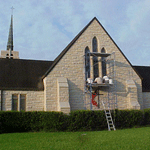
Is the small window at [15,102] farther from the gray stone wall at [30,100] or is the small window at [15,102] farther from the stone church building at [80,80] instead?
the gray stone wall at [30,100]

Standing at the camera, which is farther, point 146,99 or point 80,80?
point 146,99

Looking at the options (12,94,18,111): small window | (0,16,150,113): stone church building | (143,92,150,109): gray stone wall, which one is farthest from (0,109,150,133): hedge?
(143,92,150,109): gray stone wall

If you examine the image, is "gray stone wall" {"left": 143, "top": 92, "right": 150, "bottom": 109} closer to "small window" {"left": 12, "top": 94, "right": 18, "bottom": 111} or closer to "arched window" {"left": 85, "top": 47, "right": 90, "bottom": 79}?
"arched window" {"left": 85, "top": 47, "right": 90, "bottom": 79}

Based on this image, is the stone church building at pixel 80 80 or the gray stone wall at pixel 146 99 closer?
the stone church building at pixel 80 80

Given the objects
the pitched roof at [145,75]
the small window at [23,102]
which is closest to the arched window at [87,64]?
the pitched roof at [145,75]

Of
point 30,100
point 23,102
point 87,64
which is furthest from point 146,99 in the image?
point 23,102

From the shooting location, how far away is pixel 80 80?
20672 mm

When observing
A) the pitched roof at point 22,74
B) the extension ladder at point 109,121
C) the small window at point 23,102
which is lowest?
the extension ladder at point 109,121

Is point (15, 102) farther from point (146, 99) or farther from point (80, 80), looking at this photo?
point (146, 99)

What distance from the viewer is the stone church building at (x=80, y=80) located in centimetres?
1991

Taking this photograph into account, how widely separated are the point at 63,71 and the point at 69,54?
168cm

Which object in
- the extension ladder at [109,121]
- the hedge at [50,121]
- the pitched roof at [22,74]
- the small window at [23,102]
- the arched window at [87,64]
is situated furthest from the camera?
the arched window at [87,64]

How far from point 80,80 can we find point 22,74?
5.54 metres

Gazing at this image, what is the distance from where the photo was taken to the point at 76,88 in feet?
66.9
